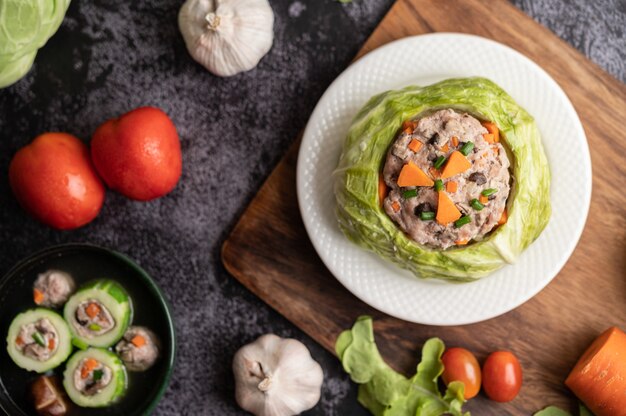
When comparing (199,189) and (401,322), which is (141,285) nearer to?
(199,189)

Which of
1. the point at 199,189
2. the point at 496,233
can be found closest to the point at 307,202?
the point at 199,189

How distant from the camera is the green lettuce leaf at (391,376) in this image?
8.16ft

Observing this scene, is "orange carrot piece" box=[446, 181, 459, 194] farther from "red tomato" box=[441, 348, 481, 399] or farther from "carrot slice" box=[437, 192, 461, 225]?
"red tomato" box=[441, 348, 481, 399]

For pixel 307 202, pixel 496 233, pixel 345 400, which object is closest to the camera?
pixel 496 233

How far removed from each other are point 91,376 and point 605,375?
66.2 inches

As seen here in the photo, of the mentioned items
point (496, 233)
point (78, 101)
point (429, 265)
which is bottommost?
point (78, 101)

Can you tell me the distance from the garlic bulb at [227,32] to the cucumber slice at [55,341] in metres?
1.01

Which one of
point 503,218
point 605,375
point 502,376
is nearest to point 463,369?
point 502,376

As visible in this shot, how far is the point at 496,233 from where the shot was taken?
2109 millimetres

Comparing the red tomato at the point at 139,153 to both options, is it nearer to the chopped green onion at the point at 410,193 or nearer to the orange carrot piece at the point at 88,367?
the orange carrot piece at the point at 88,367

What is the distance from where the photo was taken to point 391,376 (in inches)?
98.3

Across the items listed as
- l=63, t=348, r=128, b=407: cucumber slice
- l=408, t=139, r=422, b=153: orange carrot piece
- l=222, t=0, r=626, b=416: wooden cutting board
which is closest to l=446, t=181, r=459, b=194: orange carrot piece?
l=408, t=139, r=422, b=153: orange carrot piece

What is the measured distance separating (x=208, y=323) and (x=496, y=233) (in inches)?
42.8

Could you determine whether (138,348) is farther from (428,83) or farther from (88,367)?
(428,83)
